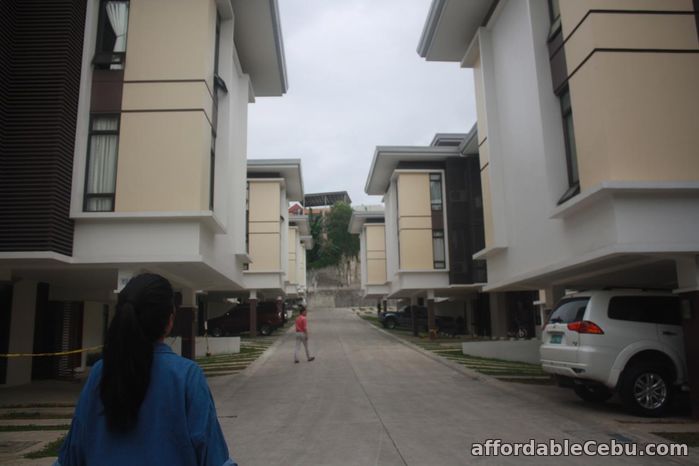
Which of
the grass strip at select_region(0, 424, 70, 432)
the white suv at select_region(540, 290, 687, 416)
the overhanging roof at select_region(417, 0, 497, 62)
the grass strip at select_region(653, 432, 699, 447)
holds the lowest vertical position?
the grass strip at select_region(653, 432, 699, 447)

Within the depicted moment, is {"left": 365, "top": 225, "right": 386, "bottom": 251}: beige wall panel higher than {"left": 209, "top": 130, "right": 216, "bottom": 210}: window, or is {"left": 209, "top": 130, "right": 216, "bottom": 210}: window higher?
{"left": 365, "top": 225, "right": 386, "bottom": 251}: beige wall panel

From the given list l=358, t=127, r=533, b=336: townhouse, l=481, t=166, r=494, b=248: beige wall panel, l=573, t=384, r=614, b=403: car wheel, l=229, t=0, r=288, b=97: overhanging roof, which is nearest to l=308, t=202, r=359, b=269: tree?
l=358, t=127, r=533, b=336: townhouse

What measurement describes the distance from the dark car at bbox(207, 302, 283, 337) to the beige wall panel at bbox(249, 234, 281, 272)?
3051mm

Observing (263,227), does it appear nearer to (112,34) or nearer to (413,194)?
(413,194)

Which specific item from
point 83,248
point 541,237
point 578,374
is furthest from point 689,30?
point 83,248

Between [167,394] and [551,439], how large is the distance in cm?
655

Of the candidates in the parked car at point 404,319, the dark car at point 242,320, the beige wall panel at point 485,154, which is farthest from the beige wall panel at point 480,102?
the dark car at point 242,320

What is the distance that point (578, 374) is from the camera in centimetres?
907

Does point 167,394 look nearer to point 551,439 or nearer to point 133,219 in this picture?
point 551,439

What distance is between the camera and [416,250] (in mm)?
28812

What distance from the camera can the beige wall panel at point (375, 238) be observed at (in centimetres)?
4459

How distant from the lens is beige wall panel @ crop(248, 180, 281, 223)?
30.8 metres

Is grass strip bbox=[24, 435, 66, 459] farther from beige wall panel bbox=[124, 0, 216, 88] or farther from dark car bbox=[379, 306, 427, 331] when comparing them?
dark car bbox=[379, 306, 427, 331]

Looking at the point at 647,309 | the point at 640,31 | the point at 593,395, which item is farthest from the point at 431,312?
→ the point at 640,31
